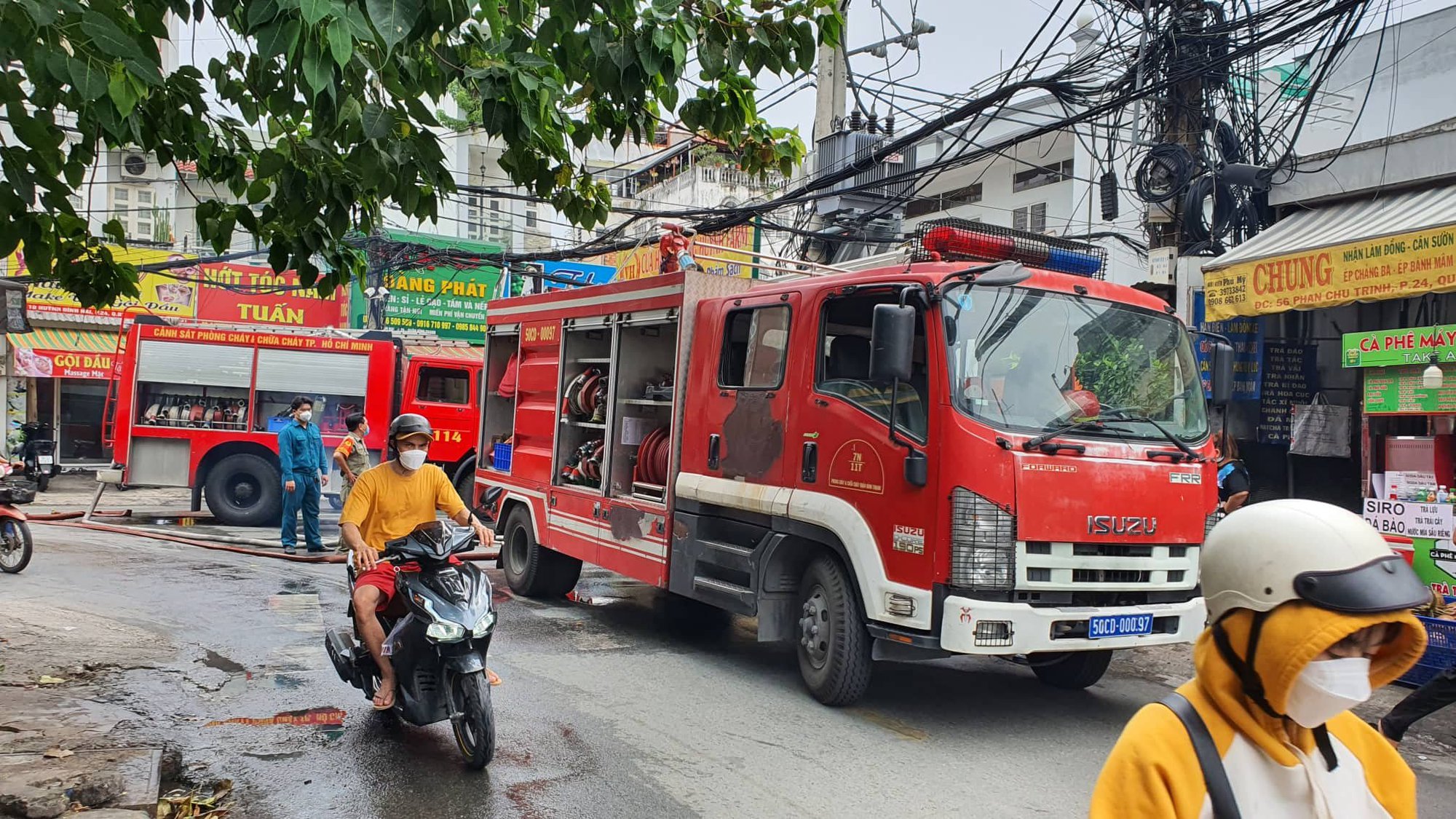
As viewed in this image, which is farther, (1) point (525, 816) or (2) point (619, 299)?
(2) point (619, 299)

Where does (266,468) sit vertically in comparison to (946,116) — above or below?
below

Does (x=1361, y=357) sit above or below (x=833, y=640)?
above

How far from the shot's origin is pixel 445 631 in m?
5.07

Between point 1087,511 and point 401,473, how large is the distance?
365 centimetres

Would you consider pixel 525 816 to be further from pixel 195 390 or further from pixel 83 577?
pixel 195 390

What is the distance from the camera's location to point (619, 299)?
28.8ft

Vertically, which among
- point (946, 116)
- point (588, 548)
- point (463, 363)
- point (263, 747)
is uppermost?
point (946, 116)

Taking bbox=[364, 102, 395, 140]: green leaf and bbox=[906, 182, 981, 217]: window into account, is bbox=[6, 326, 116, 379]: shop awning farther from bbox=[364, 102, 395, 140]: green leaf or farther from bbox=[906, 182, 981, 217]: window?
bbox=[364, 102, 395, 140]: green leaf

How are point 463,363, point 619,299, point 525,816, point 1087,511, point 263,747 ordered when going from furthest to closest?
point 463,363 < point 619,299 < point 1087,511 < point 263,747 < point 525,816

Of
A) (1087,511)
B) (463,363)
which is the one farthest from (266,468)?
(1087,511)

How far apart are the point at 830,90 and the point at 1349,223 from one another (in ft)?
21.4

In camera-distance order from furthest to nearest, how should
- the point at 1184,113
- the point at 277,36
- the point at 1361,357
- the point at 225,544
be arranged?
the point at 225,544 < the point at 1184,113 < the point at 1361,357 < the point at 277,36

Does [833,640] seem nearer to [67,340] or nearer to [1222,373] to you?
[1222,373]

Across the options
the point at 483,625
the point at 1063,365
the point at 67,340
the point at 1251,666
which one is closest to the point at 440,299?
the point at 67,340
